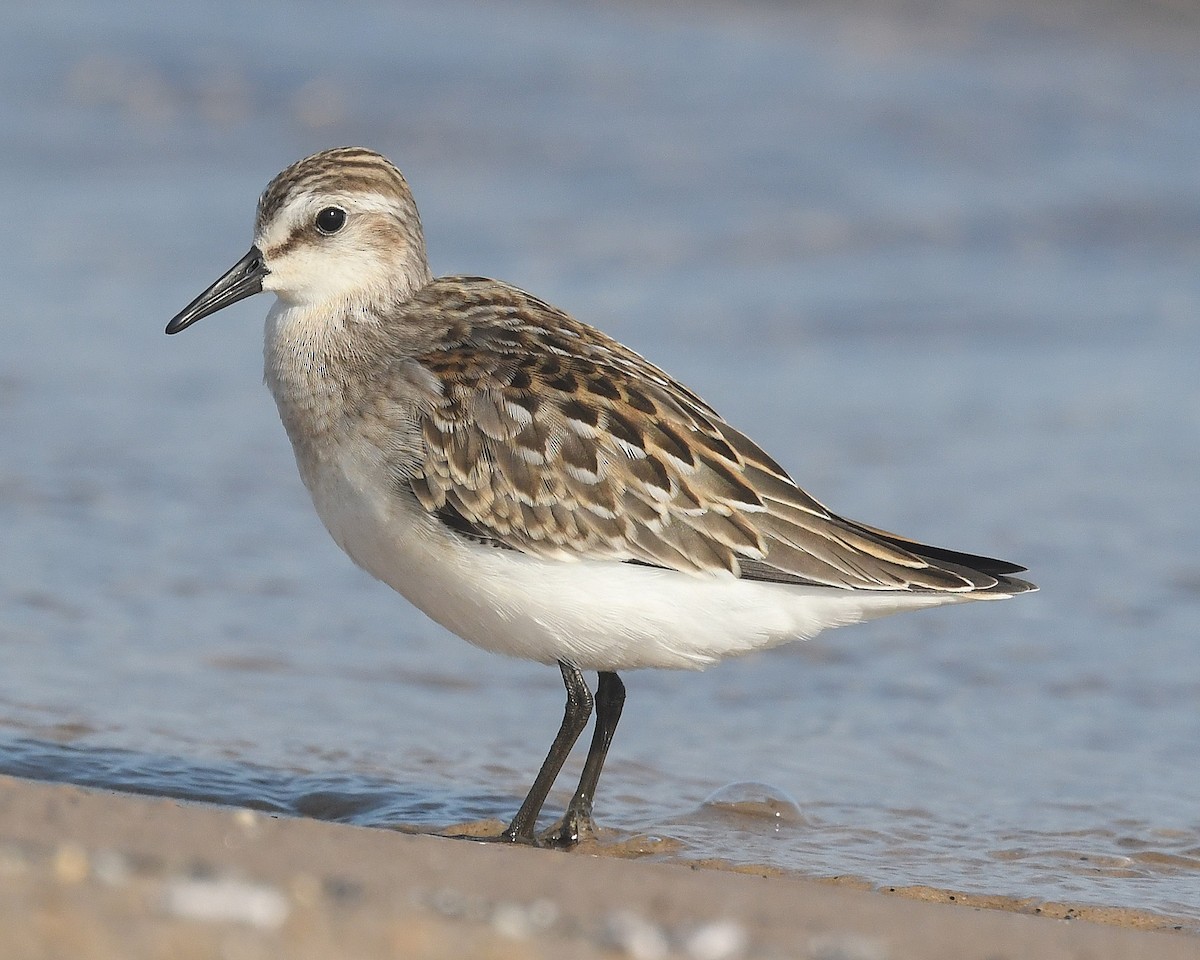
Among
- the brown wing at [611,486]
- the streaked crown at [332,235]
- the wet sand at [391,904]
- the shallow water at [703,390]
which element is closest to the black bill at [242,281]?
the streaked crown at [332,235]

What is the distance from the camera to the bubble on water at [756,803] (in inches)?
247

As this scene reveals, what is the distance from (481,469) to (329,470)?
47 centimetres

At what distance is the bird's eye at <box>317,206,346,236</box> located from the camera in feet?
20.5

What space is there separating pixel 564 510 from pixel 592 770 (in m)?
0.95

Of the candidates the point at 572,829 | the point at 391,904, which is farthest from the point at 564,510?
the point at 391,904

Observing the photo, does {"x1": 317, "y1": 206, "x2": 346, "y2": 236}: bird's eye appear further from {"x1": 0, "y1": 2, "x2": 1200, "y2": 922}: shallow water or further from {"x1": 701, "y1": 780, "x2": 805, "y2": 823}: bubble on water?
{"x1": 701, "y1": 780, "x2": 805, "y2": 823}: bubble on water

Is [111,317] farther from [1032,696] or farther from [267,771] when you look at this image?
[1032,696]

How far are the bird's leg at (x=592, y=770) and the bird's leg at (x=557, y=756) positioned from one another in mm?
32

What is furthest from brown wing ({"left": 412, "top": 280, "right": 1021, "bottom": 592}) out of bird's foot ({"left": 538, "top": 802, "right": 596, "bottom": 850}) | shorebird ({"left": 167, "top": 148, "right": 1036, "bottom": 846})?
bird's foot ({"left": 538, "top": 802, "right": 596, "bottom": 850})

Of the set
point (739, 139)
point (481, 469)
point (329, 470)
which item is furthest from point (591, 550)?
point (739, 139)

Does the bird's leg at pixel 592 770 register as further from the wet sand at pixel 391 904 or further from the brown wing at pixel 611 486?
the wet sand at pixel 391 904

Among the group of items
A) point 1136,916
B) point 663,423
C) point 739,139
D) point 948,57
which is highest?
point 948,57

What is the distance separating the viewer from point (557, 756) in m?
6.12

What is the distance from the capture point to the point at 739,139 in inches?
550
